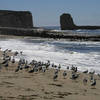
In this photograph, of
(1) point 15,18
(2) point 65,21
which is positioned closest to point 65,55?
(1) point 15,18

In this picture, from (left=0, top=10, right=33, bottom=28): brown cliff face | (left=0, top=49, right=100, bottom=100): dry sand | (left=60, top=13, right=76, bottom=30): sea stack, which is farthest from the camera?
(left=60, top=13, right=76, bottom=30): sea stack

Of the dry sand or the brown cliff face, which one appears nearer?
the dry sand

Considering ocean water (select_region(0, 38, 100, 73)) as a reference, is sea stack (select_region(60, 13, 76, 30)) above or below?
above

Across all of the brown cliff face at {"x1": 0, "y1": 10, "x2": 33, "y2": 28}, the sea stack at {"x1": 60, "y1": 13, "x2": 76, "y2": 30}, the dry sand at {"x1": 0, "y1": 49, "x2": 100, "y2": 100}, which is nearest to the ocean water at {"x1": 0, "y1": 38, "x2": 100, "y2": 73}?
the dry sand at {"x1": 0, "y1": 49, "x2": 100, "y2": 100}

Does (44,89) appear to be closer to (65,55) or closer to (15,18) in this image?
(65,55)

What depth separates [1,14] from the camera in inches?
3039

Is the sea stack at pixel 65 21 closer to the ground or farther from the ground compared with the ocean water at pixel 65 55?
farther from the ground

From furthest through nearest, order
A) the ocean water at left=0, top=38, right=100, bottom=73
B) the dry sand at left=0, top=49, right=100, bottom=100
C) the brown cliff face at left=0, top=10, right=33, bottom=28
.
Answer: the brown cliff face at left=0, top=10, right=33, bottom=28
the ocean water at left=0, top=38, right=100, bottom=73
the dry sand at left=0, top=49, right=100, bottom=100

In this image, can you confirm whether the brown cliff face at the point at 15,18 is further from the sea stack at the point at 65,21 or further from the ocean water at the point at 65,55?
the ocean water at the point at 65,55

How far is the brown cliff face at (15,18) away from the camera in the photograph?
78375 mm

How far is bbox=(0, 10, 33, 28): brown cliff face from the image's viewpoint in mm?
78375

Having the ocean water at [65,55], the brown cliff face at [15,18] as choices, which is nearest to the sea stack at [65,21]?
the brown cliff face at [15,18]

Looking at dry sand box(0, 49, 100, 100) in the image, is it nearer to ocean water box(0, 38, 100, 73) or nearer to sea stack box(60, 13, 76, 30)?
ocean water box(0, 38, 100, 73)

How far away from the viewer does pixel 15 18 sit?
8025 cm
